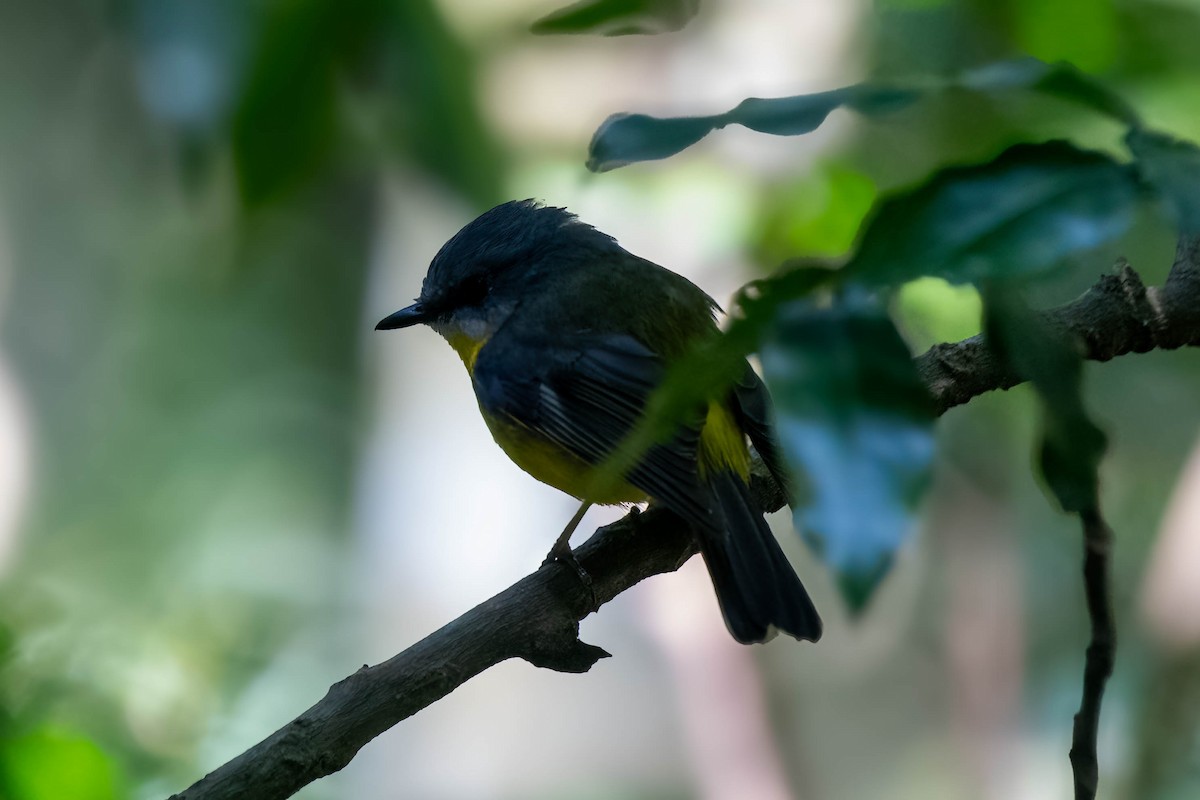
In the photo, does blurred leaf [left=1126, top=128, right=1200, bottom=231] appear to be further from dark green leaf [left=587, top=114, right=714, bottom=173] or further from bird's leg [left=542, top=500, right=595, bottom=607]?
bird's leg [left=542, top=500, right=595, bottom=607]

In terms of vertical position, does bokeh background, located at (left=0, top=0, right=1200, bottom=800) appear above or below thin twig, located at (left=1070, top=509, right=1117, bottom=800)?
above

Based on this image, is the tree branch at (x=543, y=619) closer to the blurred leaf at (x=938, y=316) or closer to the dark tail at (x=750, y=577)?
the dark tail at (x=750, y=577)

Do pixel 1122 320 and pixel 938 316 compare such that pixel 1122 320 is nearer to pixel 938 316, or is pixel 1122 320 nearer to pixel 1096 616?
pixel 938 316

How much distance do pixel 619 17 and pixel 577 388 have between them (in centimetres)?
143

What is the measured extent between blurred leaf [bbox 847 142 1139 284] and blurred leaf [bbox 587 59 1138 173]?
0.06 metres

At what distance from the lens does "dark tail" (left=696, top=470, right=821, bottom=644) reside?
1.95 metres

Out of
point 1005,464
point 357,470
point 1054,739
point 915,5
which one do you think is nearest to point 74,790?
point 915,5

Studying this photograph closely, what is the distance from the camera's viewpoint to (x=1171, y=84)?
97.8 inches

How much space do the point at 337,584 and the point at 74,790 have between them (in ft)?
14.1

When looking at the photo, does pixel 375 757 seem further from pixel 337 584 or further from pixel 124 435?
pixel 124 435

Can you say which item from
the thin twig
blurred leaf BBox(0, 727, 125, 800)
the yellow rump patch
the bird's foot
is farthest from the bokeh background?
the bird's foot

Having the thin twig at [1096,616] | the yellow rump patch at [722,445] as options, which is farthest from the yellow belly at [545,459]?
the thin twig at [1096,616]

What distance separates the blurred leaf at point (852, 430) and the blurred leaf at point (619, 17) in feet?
1.36

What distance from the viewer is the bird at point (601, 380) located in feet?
6.72
